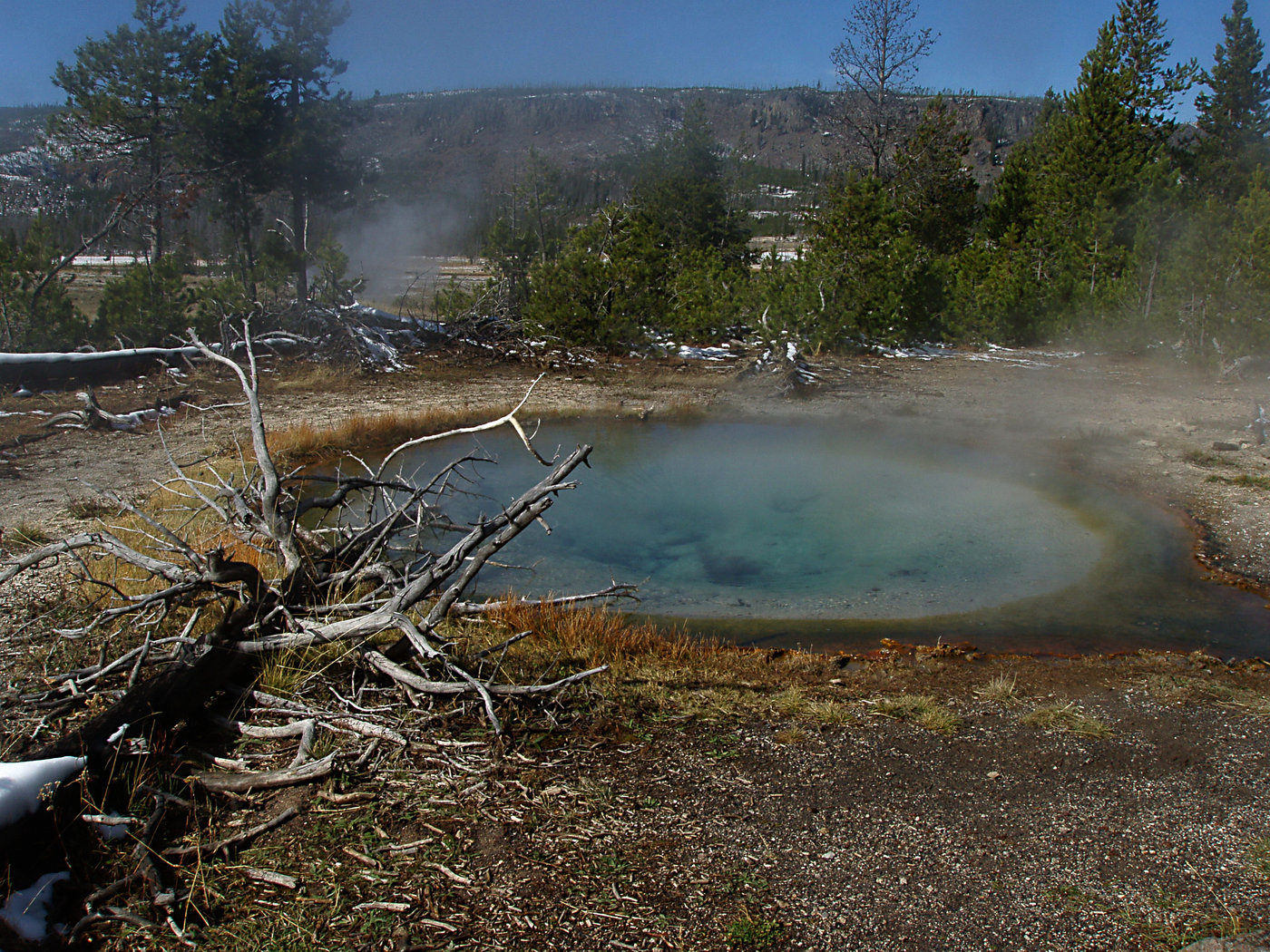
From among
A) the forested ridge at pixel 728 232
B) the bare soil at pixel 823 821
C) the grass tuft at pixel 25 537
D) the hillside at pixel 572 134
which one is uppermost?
the hillside at pixel 572 134

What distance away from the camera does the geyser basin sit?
224 inches

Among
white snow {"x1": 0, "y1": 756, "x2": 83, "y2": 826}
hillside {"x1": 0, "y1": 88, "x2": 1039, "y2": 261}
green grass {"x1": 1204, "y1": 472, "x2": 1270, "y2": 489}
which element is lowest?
green grass {"x1": 1204, "y1": 472, "x2": 1270, "y2": 489}

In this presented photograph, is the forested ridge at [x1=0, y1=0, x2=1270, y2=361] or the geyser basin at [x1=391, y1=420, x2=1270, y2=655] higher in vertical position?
the forested ridge at [x1=0, y1=0, x2=1270, y2=361]

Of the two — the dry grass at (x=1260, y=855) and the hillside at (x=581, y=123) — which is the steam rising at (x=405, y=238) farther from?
the hillside at (x=581, y=123)

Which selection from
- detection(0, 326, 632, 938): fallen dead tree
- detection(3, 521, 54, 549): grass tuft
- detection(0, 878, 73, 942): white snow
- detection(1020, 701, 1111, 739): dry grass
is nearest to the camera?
detection(0, 878, 73, 942): white snow

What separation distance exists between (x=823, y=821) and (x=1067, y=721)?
1.60 metres

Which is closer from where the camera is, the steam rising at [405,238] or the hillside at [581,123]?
the steam rising at [405,238]

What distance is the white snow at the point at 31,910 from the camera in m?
2.36

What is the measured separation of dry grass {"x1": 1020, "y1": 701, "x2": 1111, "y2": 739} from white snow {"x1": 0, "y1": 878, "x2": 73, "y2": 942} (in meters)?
3.80

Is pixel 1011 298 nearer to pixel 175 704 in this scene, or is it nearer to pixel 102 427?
pixel 102 427

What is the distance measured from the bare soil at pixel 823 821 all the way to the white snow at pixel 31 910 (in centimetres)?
46

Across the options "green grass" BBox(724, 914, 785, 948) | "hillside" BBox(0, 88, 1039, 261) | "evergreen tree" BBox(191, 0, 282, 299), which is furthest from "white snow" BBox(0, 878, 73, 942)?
"hillside" BBox(0, 88, 1039, 261)

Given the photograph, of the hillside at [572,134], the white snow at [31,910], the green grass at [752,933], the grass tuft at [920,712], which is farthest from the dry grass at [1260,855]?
the hillside at [572,134]

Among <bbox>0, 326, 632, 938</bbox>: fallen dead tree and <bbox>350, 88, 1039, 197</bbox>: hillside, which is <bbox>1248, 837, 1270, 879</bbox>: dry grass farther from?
<bbox>350, 88, 1039, 197</bbox>: hillside
